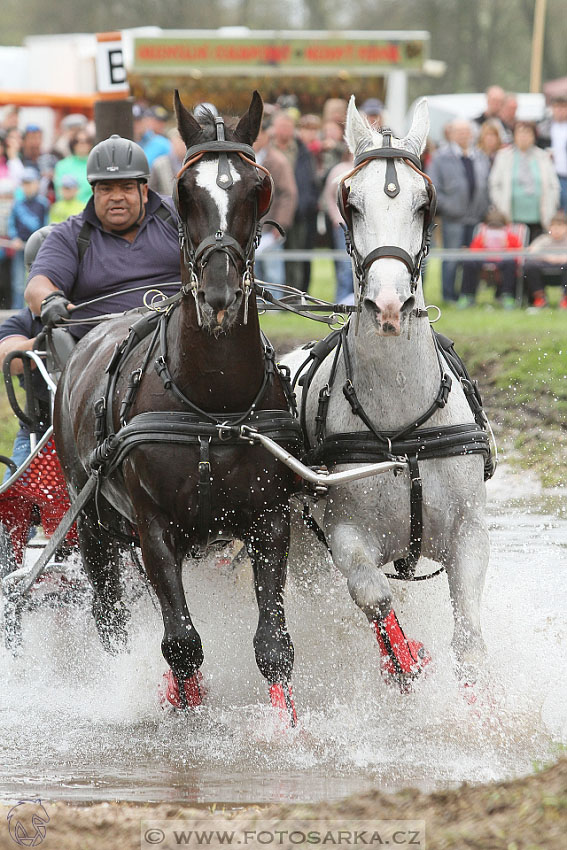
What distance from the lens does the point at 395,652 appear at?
17.3 ft

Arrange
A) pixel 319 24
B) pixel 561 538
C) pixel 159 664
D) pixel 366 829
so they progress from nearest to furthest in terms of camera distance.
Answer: pixel 366 829
pixel 159 664
pixel 561 538
pixel 319 24

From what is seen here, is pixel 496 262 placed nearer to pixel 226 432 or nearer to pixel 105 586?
pixel 105 586

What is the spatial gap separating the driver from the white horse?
1581 millimetres

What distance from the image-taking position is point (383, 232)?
4820mm

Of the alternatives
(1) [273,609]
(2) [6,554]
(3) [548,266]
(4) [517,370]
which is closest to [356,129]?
(1) [273,609]

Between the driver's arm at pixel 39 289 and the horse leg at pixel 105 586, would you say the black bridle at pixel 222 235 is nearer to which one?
the driver's arm at pixel 39 289

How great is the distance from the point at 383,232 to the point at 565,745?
79.4 inches

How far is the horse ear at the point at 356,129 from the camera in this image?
5.20 meters

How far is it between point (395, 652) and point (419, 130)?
214 cm

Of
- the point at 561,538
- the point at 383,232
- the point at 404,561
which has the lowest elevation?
the point at 561,538

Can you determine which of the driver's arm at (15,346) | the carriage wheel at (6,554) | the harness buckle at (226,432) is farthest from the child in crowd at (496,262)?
the harness buckle at (226,432)

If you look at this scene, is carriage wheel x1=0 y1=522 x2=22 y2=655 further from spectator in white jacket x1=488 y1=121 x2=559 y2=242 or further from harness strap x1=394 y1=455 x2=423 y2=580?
spectator in white jacket x1=488 y1=121 x2=559 y2=242

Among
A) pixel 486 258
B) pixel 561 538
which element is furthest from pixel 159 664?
pixel 486 258

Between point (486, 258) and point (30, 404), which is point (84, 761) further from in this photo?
point (486, 258)
